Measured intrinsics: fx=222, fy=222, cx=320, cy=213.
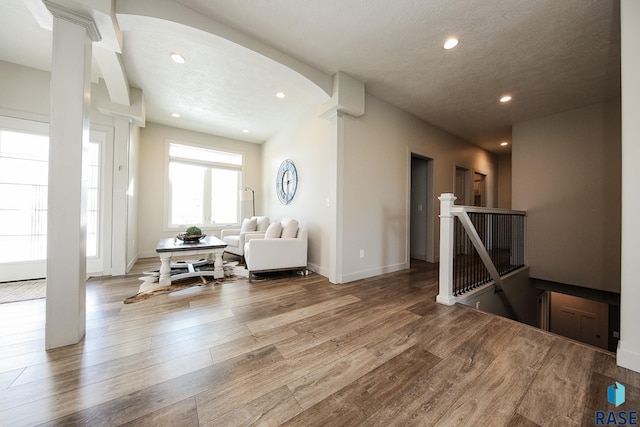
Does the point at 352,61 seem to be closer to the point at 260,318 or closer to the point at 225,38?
the point at 225,38

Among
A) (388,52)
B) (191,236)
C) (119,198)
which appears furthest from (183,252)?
(388,52)

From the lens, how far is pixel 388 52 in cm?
246

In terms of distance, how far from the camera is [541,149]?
12.8 ft

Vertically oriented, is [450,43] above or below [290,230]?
above

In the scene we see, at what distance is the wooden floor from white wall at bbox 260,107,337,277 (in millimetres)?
1372

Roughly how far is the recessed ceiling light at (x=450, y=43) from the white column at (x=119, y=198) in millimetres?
4373

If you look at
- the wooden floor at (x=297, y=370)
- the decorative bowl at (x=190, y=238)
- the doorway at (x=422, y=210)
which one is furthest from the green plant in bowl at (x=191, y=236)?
the doorway at (x=422, y=210)

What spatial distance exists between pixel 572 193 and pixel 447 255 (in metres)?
3.04

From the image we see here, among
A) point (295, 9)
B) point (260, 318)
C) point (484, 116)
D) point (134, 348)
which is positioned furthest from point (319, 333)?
point (484, 116)

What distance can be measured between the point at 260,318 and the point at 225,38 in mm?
2666

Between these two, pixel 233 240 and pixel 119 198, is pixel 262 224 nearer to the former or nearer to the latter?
pixel 233 240

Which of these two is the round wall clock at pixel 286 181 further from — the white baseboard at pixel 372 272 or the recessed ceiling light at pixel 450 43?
the recessed ceiling light at pixel 450 43

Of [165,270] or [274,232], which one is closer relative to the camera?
[165,270]

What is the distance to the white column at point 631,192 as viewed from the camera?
54.3 inches
